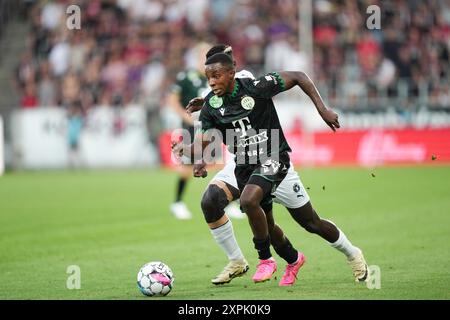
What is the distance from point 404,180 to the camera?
20.6 m

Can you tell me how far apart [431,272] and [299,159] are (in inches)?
676

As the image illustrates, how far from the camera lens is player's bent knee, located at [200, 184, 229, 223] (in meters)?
9.04

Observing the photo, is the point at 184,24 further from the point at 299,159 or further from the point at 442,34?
the point at 442,34

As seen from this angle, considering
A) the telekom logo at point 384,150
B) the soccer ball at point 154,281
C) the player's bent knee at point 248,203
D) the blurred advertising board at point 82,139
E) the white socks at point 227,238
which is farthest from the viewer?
the blurred advertising board at point 82,139

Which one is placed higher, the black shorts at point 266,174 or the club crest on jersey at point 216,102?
the club crest on jersey at point 216,102

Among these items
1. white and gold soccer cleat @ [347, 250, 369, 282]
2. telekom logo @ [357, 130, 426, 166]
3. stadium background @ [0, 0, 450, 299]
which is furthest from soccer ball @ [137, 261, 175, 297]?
telekom logo @ [357, 130, 426, 166]

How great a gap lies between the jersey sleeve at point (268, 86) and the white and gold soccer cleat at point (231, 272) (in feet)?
5.81

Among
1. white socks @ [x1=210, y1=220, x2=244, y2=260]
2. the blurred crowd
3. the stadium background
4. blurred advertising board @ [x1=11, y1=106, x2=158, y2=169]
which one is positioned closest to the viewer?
white socks @ [x1=210, y1=220, x2=244, y2=260]

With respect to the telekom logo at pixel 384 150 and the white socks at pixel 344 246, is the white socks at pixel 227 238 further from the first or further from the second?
the telekom logo at pixel 384 150

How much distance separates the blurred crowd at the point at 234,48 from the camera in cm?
2634

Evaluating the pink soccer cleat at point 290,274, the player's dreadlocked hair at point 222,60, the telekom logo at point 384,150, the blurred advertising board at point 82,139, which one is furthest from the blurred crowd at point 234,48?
the player's dreadlocked hair at point 222,60

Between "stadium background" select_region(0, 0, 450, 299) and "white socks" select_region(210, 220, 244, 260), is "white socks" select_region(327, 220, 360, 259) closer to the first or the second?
"white socks" select_region(210, 220, 244, 260)
